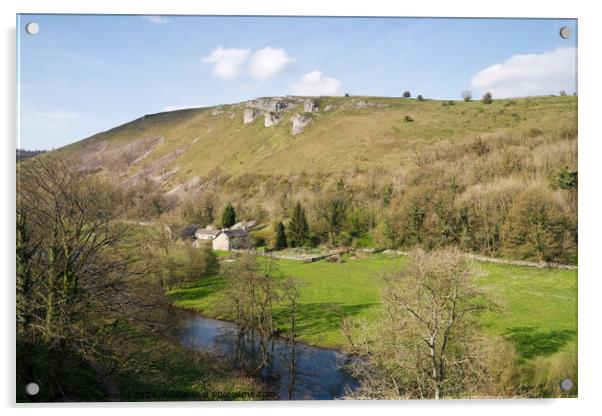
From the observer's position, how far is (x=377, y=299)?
743 cm

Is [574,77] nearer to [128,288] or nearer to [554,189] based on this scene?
[554,189]

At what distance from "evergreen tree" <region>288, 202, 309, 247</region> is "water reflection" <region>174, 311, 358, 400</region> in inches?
96.8

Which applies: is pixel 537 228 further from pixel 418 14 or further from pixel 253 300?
pixel 253 300

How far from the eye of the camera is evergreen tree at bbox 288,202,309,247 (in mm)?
9648

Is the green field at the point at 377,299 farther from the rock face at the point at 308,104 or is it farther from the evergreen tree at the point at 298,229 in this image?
the rock face at the point at 308,104

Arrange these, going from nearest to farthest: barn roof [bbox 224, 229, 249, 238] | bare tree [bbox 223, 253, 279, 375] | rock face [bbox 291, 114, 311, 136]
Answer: bare tree [bbox 223, 253, 279, 375], barn roof [bbox 224, 229, 249, 238], rock face [bbox 291, 114, 311, 136]

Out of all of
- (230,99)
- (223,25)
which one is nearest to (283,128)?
(230,99)

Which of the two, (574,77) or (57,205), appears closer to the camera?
(57,205)

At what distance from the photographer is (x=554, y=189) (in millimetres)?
7152

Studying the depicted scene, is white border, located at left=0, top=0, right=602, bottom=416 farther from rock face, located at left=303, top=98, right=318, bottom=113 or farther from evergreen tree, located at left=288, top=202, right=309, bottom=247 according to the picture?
rock face, located at left=303, top=98, right=318, bottom=113

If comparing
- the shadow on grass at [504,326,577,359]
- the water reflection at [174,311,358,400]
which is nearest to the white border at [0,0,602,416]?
the shadow on grass at [504,326,577,359]

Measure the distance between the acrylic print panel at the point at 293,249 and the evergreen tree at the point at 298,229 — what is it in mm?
45

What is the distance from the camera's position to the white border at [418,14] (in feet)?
17.1

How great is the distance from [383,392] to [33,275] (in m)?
5.21
